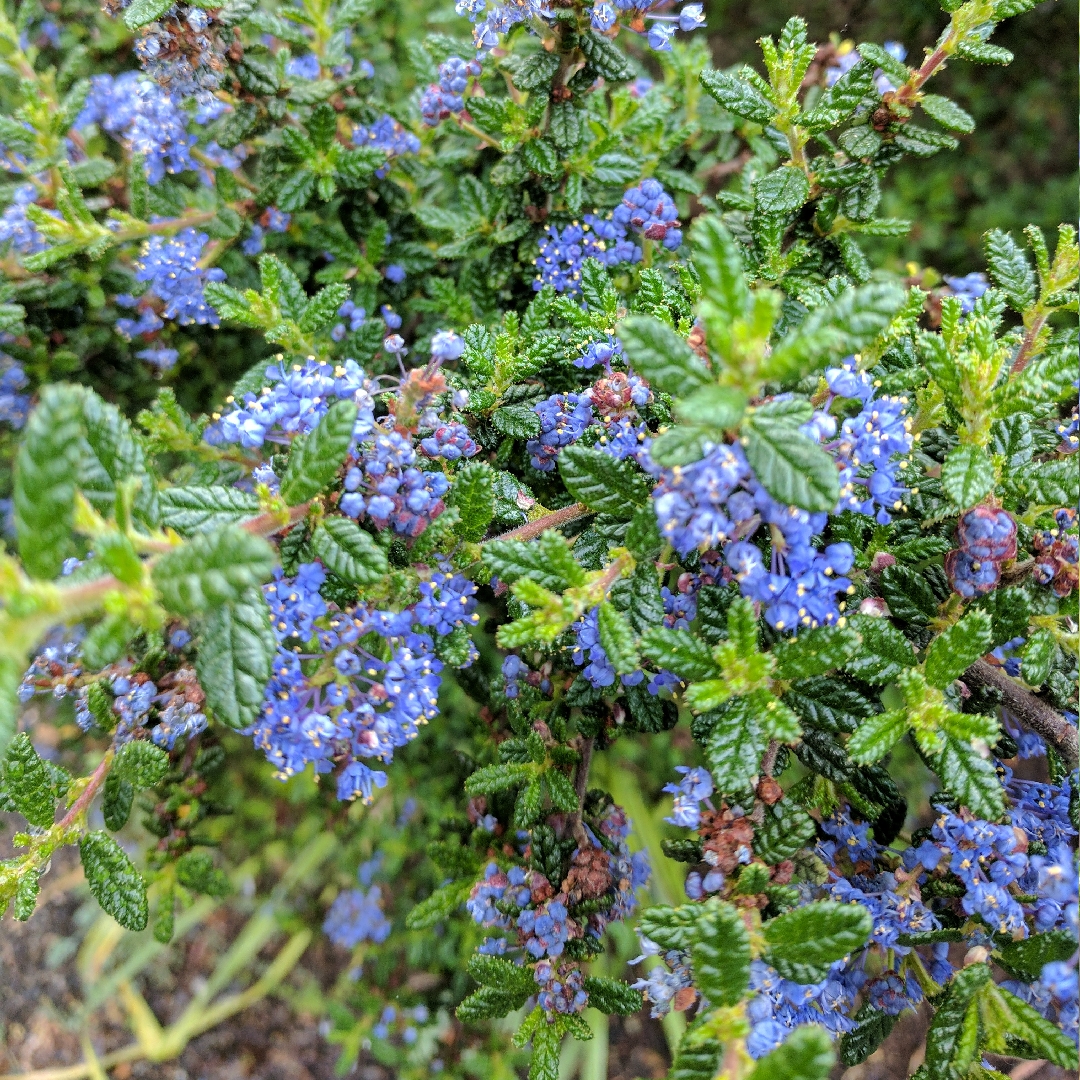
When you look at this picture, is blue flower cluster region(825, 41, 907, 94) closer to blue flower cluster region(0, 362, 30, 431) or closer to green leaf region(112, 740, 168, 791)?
green leaf region(112, 740, 168, 791)

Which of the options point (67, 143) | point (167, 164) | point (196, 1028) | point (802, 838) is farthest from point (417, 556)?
point (196, 1028)

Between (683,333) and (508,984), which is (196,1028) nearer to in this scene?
(508,984)

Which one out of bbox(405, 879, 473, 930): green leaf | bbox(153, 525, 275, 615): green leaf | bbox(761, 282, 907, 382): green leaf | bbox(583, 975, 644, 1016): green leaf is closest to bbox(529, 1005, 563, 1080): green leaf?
bbox(583, 975, 644, 1016): green leaf

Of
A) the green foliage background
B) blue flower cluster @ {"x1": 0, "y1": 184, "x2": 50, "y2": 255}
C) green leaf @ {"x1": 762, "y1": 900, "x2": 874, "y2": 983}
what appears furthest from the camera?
the green foliage background

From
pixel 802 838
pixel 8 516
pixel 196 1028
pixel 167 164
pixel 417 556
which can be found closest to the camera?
pixel 802 838

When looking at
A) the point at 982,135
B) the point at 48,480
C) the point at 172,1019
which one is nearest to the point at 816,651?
the point at 48,480
